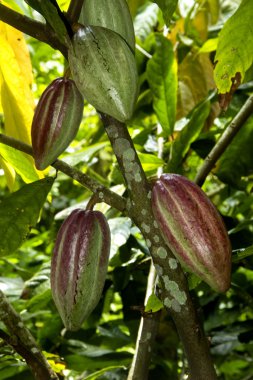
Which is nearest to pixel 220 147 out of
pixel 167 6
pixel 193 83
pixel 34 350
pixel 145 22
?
pixel 167 6

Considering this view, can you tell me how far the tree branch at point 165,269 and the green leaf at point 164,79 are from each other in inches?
27.2

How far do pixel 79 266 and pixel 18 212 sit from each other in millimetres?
238

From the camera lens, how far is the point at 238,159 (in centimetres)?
130

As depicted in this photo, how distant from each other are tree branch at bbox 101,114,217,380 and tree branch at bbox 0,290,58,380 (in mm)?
218

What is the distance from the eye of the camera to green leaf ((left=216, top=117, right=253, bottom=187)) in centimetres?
129

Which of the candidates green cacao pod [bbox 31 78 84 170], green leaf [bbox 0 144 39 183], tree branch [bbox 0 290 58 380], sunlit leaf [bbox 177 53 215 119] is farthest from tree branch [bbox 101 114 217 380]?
→ sunlit leaf [bbox 177 53 215 119]

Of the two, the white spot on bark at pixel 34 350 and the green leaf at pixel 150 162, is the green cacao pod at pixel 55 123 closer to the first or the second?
the white spot on bark at pixel 34 350

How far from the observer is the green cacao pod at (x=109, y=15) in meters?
0.74

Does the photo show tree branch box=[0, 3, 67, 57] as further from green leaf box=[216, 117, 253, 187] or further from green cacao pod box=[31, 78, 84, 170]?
green leaf box=[216, 117, 253, 187]

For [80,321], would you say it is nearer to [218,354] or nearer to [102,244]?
[102,244]

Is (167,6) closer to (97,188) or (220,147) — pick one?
(97,188)

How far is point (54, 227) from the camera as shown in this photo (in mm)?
1625

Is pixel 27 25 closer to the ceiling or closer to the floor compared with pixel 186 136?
closer to the ceiling

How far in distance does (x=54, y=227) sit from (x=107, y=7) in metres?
0.97
